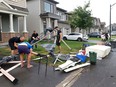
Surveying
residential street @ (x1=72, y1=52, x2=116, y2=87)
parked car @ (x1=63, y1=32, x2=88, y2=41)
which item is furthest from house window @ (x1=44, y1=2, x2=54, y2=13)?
residential street @ (x1=72, y1=52, x2=116, y2=87)

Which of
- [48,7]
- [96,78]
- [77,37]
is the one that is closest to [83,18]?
[77,37]

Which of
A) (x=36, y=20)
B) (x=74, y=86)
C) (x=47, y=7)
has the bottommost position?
(x=74, y=86)

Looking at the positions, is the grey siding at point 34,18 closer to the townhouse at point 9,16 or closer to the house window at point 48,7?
the house window at point 48,7

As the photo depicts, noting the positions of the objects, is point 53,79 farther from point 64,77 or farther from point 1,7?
point 1,7

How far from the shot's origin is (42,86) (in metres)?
6.89

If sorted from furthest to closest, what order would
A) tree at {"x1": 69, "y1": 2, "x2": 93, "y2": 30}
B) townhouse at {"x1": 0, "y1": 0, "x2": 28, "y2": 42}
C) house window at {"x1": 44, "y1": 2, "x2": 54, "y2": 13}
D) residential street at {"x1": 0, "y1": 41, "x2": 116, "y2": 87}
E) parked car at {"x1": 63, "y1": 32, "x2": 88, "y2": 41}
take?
tree at {"x1": 69, "y1": 2, "x2": 93, "y2": 30} < parked car at {"x1": 63, "y1": 32, "x2": 88, "y2": 41} < house window at {"x1": 44, "y1": 2, "x2": 54, "y2": 13} < townhouse at {"x1": 0, "y1": 0, "x2": 28, "y2": 42} < residential street at {"x1": 0, "y1": 41, "x2": 116, "y2": 87}

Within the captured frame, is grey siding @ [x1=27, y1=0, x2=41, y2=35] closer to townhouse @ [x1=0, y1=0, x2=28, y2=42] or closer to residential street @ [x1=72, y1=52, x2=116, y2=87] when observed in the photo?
townhouse @ [x1=0, y1=0, x2=28, y2=42]

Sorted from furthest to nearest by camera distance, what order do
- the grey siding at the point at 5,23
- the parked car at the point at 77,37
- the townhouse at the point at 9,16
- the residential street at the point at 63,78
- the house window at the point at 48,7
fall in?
1. the parked car at the point at 77,37
2. the house window at the point at 48,7
3. the grey siding at the point at 5,23
4. the townhouse at the point at 9,16
5. the residential street at the point at 63,78

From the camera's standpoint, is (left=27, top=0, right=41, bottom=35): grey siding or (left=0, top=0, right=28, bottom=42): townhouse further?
(left=27, top=0, right=41, bottom=35): grey siding

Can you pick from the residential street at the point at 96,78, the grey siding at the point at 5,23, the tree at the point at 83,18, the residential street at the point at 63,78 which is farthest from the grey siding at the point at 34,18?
the residential street at the point at 96,78

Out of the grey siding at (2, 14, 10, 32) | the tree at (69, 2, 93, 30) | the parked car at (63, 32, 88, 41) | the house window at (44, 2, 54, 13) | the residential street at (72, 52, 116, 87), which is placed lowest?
the residential street at (72, 52, 116, 87)

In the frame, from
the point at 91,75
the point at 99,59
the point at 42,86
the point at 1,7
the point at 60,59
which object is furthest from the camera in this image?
the point at 1,7

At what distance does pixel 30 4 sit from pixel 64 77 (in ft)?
77.0

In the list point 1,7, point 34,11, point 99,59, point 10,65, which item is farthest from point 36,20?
point 10,65
